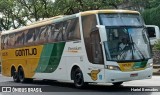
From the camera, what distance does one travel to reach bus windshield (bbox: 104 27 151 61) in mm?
14508

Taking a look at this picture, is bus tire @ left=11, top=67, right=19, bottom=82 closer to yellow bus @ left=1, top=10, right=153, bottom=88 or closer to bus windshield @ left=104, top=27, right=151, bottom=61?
yellow bus @ left=1, top=10, right=153, bottom=88

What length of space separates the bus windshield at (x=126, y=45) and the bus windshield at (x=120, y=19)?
27cm

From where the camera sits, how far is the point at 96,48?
15.0 m

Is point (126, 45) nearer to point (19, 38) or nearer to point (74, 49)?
point (74, 49)

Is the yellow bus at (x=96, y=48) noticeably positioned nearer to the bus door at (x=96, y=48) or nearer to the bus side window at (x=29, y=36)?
the bus door at (x=96, y=48)

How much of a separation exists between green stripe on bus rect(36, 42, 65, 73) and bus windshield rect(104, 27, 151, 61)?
329 centimetres

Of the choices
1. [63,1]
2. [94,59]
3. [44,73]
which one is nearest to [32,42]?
[44,73]

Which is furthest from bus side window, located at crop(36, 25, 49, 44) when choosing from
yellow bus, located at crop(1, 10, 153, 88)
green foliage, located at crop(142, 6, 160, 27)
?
green foliage, located at crop(142, 6, 160, 27)

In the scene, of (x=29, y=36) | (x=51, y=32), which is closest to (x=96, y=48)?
(x=51, y=32)

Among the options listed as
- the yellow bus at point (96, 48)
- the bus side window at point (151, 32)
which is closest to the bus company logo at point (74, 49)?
the yellow bus at point (96, 48)

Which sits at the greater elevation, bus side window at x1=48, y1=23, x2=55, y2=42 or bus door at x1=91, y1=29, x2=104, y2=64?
bus side window at x1=48, y1=23, x2=55, y2=42

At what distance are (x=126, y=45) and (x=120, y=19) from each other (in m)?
1.15

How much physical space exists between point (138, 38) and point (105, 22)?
138cm

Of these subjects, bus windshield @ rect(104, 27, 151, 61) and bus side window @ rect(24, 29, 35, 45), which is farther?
bus side window @ rect(24, 29, 35, 45)
